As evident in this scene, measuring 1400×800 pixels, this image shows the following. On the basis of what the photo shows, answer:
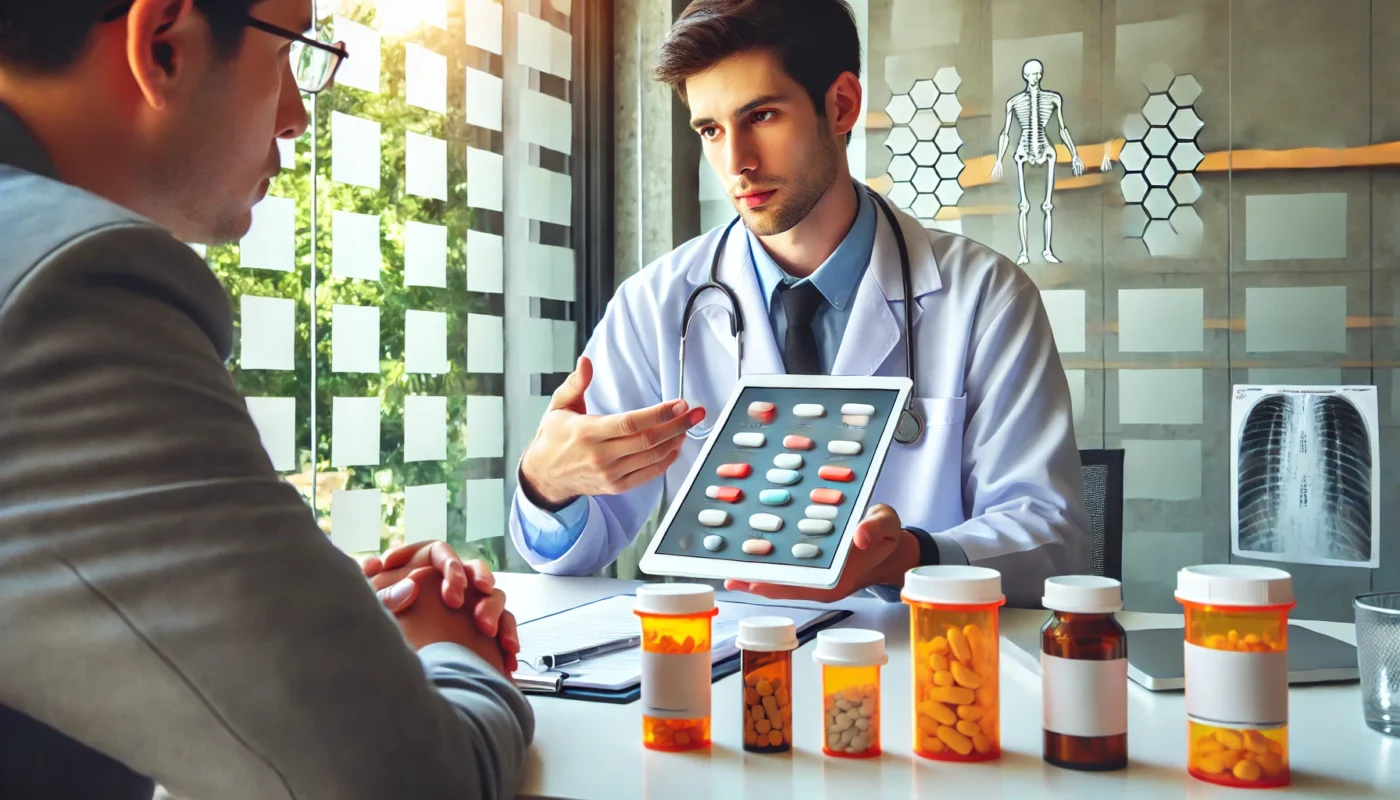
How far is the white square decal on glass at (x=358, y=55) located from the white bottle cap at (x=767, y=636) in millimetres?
1771

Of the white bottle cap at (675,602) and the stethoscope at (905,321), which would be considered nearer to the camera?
the white bottle cap at (675,602)

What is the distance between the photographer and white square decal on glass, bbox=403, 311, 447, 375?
8.06 feet

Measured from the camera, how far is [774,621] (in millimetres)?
858

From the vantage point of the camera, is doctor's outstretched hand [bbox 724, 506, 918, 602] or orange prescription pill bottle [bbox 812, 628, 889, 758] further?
doctor's outstretched hand [bbox 724, 506, 918, 602]

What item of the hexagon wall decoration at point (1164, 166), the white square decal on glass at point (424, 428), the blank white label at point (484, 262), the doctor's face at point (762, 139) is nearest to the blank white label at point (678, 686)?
the doctor's face at point (762, 139)

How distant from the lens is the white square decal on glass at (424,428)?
96.6 inches

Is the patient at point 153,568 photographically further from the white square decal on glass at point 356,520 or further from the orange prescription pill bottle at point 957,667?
the white square decal on glass at point 356,520

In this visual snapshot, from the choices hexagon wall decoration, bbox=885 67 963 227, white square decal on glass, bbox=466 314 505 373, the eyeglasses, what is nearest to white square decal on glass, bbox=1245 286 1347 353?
hexagon wall decoration, bbox=885 67 963 227

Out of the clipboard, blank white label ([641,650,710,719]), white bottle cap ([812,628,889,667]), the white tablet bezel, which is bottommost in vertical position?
the clipboard

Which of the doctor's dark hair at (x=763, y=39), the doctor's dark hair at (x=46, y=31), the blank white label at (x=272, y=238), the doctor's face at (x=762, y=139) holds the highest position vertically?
the doctor's dark hair at (x=763, y=39)

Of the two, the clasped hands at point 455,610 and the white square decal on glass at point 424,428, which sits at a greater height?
the white square decal on glass at point 424,428

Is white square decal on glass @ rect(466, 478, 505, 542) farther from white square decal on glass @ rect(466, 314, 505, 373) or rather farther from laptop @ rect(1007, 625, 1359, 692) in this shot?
laptop @ rect(1007, 625, 1359, 692)

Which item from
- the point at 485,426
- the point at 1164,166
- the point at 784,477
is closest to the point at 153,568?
the point at 784,477

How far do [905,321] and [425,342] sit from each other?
3.88 feet
